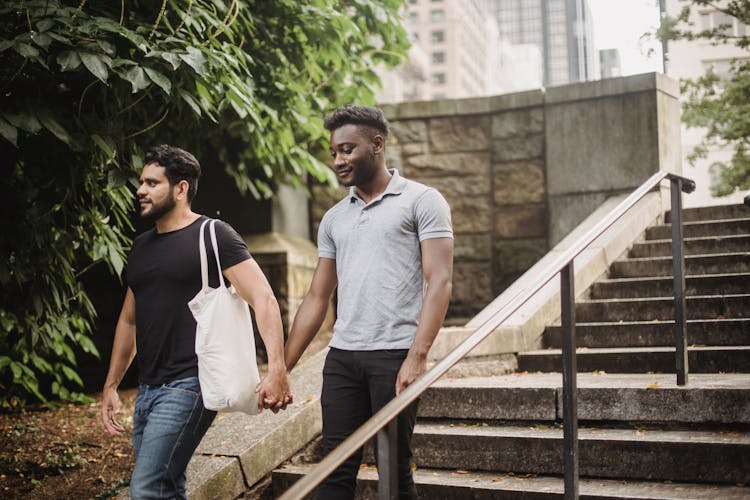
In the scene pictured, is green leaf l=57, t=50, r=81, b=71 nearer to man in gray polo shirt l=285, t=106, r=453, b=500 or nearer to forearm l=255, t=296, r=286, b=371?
man in gray polo shirt l=285, t=106, r=453, b=500

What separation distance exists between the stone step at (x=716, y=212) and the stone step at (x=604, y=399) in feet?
8.65

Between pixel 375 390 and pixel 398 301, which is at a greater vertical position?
pixel 398 301

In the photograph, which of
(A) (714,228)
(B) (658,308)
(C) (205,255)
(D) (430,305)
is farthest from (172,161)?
(A) (714,228)

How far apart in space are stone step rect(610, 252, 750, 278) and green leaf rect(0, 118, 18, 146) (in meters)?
4.28

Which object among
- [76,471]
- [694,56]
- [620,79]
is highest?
[694,56]

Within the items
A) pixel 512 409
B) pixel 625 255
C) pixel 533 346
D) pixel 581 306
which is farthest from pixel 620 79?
pixel 512 409

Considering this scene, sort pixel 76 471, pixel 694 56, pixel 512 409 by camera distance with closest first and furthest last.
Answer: pixel 512 409 → pixel 76 471 → pixel 694 56

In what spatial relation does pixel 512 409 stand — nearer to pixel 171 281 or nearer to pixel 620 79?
pixel 171 281

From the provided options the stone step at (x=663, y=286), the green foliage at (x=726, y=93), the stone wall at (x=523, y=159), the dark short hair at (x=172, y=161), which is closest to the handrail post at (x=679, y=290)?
the stone step at (x=663, y=286)

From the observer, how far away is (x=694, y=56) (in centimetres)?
2867

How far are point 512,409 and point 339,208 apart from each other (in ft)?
5.52

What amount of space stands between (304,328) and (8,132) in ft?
4.96

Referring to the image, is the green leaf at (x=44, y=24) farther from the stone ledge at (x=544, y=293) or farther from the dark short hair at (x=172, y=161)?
the stone ledge at (x=544, y=293)

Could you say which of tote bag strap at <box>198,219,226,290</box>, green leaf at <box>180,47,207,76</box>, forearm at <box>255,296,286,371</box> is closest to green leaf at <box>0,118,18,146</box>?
green leaf at <box>180,47,207,76</box>
